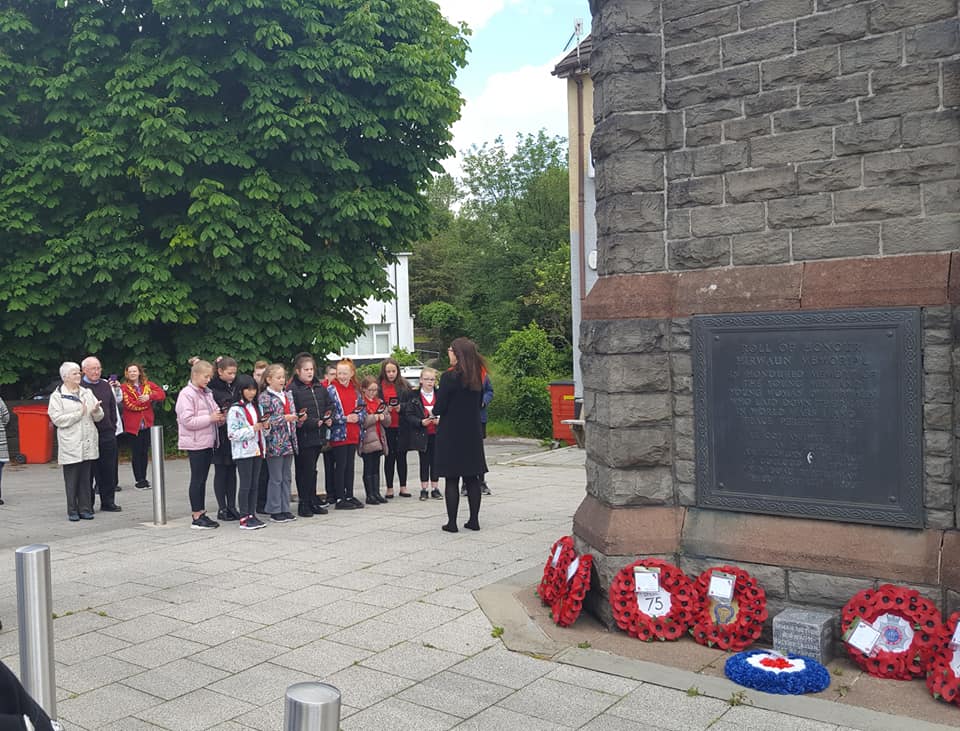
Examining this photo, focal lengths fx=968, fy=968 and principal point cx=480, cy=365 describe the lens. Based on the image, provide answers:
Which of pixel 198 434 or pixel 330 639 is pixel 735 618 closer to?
pixel 330 639

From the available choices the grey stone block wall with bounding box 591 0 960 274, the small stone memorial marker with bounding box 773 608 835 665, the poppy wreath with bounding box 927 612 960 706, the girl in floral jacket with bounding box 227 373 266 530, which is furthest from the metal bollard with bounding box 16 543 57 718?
the girl in floral jacket with bounding box 227 373 266 530

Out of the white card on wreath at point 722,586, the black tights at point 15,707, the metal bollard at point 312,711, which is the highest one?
the black tights at point 15,707

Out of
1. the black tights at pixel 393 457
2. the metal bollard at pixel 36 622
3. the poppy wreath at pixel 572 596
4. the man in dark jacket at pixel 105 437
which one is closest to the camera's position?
the metal bollard at pixel 36 622

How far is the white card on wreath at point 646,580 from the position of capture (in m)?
6.11

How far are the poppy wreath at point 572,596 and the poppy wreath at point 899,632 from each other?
166 centimetres

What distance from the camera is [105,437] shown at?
1191 cm

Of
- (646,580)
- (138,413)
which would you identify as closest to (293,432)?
(138,413)

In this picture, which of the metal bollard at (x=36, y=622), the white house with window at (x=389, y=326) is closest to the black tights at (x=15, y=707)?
the metal bollard at (x=36, y=622)

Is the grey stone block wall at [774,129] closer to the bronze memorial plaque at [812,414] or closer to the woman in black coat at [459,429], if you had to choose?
the bronze memorial plaque at [812,414]

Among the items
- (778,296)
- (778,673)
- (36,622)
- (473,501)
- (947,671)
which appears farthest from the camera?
(473,501)

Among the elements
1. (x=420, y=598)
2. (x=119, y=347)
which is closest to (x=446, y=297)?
(x=119, y=347)

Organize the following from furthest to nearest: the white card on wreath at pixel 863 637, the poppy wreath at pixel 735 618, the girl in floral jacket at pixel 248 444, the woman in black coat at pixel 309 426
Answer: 1. the woman in black coat at pixel 309 426
2. the girl in floral jacket at pixel 248 444
3. the poppy wreath at pixel 735 618
4. the white card on wreath at pixel 863 637

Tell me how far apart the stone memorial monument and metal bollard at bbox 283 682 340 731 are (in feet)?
13.4

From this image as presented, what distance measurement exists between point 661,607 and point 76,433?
7496 millimetres
